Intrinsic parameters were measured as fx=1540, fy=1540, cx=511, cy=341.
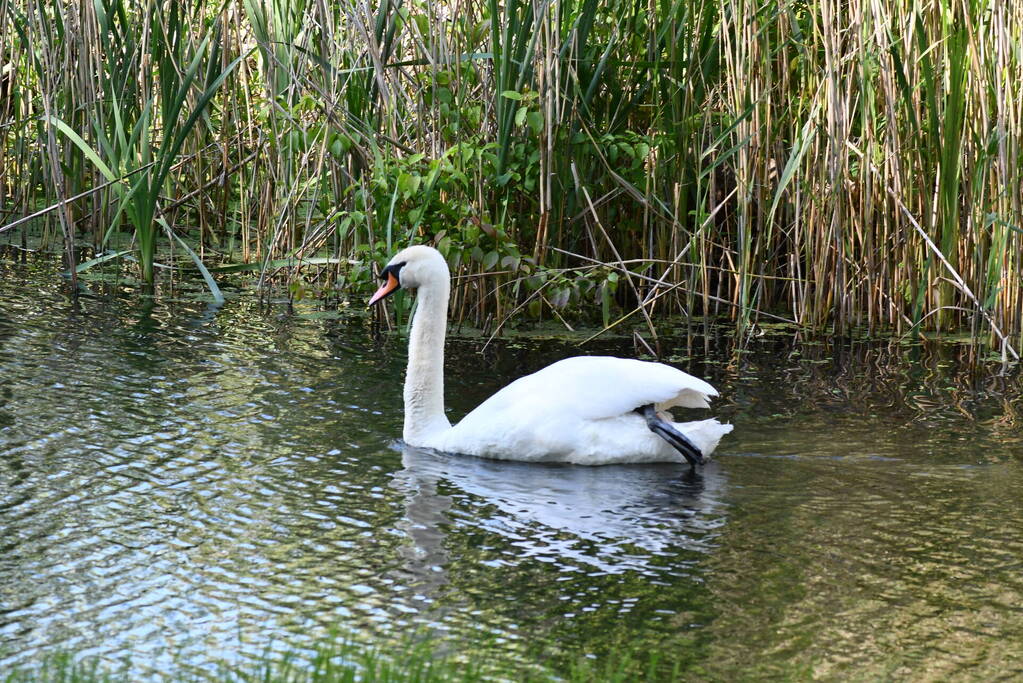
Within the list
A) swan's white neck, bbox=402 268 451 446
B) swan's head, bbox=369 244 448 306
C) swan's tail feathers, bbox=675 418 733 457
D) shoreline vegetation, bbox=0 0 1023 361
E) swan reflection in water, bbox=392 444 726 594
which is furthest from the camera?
shoreline vegetation, bbox=0 0 1023 361

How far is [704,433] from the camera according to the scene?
5629 mm

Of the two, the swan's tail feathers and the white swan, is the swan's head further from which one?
the swan's tail feathers

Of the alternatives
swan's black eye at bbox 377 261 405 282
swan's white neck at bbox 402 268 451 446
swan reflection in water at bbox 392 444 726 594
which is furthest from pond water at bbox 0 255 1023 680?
swan's black eye at bbox 377 261 405 282

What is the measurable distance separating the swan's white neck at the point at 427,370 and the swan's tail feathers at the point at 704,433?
97 centimetres

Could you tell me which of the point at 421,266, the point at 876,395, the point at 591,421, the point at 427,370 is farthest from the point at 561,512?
the point at 876,395

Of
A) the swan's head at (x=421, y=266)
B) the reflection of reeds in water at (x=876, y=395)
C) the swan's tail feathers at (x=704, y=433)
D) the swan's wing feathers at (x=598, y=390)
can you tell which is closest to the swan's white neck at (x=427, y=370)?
the swan's head at (x=421, y=266)

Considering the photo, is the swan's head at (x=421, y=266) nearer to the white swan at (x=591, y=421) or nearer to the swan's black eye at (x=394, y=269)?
the swan's black eye at (x=394, y=269)

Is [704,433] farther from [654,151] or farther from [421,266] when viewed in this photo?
[654,151]

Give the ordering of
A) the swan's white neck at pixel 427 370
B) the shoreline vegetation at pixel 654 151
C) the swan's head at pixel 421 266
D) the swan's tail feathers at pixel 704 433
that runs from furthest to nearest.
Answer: the shoreline vegetation at pixel 654 151 < the swan's head at pixel 421 266 < the swan's white neck at pixel 427 370 < the swan's tail feathers at pixel 704 433

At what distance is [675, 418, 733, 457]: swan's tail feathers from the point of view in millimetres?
5629

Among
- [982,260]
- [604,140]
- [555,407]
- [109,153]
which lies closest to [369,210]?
[604,140]

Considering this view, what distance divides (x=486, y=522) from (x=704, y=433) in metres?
1.06

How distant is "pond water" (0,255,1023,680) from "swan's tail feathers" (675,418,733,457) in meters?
0.11

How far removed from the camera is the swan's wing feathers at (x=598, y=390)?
18.6 ft
